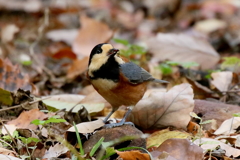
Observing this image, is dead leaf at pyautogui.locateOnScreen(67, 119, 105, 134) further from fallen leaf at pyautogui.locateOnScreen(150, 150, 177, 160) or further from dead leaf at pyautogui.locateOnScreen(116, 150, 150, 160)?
fallen leaf at pyautogui.locateOnScreen(150, 150, 177, 160)

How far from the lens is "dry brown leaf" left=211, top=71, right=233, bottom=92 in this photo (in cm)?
467

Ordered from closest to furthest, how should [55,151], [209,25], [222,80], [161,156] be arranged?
[161,156]
[55,151]
[222,80]
[209,25]

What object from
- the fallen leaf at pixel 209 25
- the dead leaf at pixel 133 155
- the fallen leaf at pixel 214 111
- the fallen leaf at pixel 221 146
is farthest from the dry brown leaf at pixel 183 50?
the fallen leaf at pixel 209 25

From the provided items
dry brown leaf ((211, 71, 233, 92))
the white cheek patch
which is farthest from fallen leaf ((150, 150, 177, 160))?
dry brown leaf ((211, 71, 233, 92))

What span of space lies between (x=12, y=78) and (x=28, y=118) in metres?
1.15

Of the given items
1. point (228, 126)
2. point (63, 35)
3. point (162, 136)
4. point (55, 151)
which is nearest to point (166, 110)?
point (162, 136)

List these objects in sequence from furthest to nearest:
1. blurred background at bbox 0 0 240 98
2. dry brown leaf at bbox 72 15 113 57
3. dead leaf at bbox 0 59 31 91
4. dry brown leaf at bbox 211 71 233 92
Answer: dry brown leaf at bbox 72 15 113 57 → blurred background at bbox 0 0 240 98 → dry brown leaf at bbox 211 71 233 92 → dead leaf at bbox 0 59 31 91

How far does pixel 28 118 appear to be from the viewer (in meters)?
3.52

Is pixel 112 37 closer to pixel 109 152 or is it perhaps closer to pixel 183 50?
pixel 183 50

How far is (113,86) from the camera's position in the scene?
362 centimetres

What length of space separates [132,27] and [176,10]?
1.51 meters

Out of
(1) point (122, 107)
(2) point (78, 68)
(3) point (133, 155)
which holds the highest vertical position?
(2) point (78, 68)

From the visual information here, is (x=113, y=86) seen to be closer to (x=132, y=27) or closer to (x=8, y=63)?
(x=8, y=63)

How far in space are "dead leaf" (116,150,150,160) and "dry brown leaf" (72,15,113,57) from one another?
149 inches
